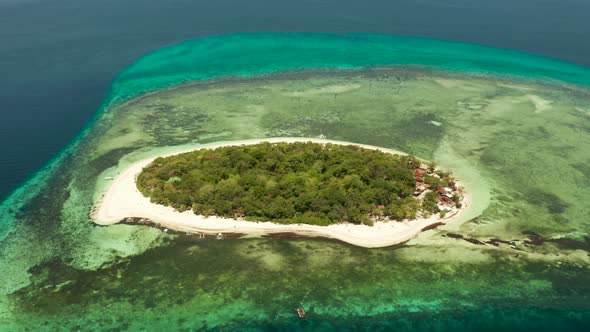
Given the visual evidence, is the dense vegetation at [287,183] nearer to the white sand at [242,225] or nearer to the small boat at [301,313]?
the white sand at [242,225]

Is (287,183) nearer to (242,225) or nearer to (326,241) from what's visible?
(242,225)

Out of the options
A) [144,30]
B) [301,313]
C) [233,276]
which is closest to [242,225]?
[233,276]

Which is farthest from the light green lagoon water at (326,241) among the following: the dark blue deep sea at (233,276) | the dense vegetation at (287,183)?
the dense vegetation at (287,183)

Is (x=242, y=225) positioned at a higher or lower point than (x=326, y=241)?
higher

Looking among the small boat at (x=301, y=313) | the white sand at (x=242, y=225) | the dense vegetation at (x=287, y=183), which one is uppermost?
the dense vegetation at (x=287, y=183)

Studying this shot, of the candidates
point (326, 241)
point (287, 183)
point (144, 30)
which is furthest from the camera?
point (144, 30)

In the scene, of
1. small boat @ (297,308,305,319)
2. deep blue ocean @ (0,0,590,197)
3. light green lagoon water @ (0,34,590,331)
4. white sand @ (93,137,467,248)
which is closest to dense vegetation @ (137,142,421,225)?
white sand @ (93,137,467,248)

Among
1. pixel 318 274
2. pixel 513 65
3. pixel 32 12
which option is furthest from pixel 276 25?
pixel 318 274
